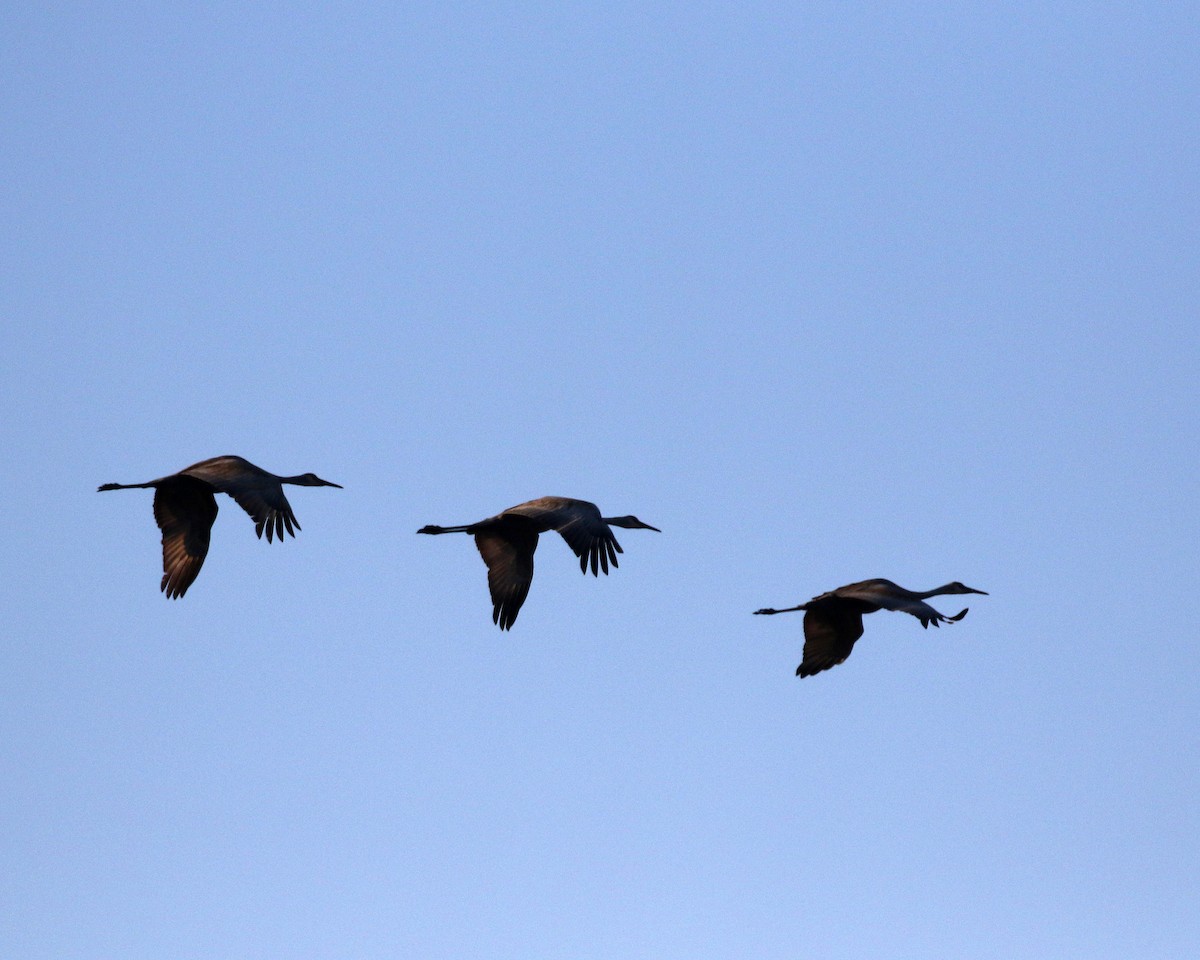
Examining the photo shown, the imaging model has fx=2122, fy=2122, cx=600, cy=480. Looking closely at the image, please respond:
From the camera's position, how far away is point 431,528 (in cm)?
3250

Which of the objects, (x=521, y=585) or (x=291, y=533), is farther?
(x=521, y=585)

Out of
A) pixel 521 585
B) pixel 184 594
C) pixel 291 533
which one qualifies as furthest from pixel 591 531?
pixel 184 594

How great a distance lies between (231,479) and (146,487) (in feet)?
5.79

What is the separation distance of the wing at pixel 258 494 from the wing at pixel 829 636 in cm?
776

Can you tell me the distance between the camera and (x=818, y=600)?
31.3m

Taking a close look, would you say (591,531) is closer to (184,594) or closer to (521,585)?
(521,585)

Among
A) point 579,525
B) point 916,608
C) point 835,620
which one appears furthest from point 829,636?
point 579,525

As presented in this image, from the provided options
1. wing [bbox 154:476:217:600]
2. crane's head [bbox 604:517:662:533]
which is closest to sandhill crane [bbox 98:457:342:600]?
wing [bbox 154:476:217:600]

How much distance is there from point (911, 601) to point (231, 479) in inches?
394

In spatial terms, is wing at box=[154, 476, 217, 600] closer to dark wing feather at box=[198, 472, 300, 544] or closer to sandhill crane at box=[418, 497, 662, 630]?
dark wing feather at box=[198, 472, 300, 544]

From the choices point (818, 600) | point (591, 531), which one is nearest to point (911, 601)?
point (818, 600)

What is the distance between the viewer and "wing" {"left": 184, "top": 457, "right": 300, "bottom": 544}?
30.0m

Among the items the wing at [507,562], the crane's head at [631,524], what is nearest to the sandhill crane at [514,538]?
the wing at [507,562]

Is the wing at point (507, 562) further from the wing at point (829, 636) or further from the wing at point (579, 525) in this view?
the wing at point (829, 636)
